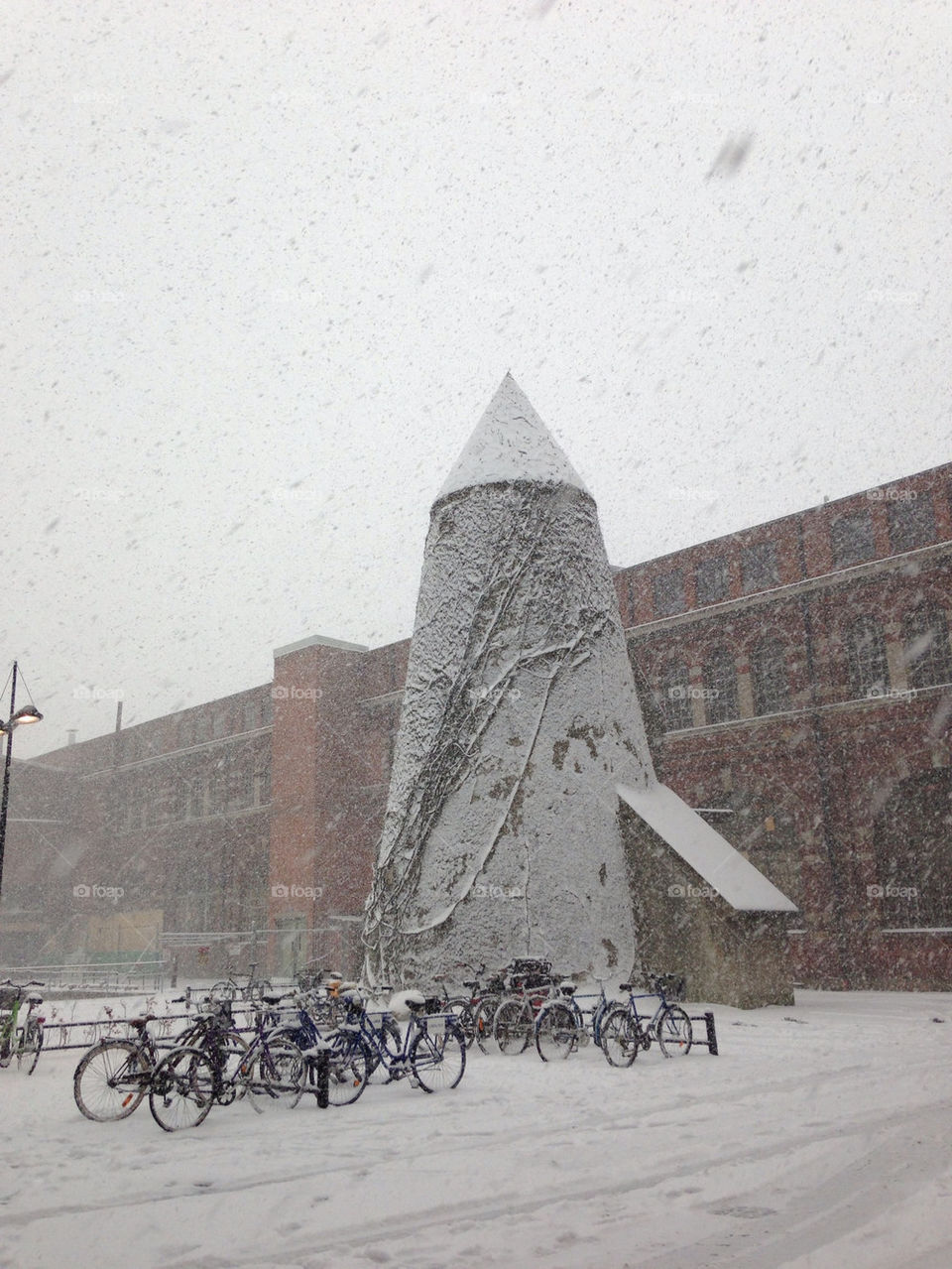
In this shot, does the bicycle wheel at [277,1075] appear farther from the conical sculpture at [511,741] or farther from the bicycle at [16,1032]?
the conical sculpture at [511,741]

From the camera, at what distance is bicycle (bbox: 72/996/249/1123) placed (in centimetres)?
774

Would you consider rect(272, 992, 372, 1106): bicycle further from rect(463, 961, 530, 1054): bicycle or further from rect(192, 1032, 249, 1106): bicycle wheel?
rect(463, 961, 530, 1054): bicycle

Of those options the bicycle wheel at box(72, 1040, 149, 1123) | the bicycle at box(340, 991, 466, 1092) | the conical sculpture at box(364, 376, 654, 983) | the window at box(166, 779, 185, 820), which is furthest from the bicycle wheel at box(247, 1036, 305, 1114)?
the window at box(166, 779, 185, 820)

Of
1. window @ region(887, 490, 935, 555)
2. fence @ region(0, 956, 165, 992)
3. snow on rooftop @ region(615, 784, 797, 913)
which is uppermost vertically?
window @ region(887, 490, 935, 555)

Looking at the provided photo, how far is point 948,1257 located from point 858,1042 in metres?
8.49

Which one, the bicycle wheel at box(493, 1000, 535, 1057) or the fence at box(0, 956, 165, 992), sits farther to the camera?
the fence at box(0, 956, 165, 992)

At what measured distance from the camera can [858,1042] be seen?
12180mm

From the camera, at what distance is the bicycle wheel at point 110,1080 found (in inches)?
304

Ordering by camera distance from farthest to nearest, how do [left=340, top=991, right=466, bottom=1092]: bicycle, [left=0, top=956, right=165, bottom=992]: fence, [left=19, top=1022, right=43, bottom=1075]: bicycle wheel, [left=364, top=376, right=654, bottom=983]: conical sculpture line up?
1. [left=0, top=956, right=165, bottom=992]: fence
2. [left=364, top=376, right=654, bottom=983]: conical sculpture
3. [left=19, top=1022, right=43, bottom=1075]: bicycle wheel
4. [left=340, top=991, right=466, bottom=1092]: bicycle

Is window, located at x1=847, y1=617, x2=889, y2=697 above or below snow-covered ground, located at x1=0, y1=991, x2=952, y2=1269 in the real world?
above

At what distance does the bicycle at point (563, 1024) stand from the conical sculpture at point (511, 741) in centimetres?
267

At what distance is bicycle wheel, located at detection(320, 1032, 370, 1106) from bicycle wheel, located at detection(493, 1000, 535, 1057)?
10.3 feet

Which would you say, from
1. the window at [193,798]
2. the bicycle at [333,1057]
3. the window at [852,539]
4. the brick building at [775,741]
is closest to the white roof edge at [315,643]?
the brick building at [775,741]

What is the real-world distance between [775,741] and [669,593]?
20.1 feet
